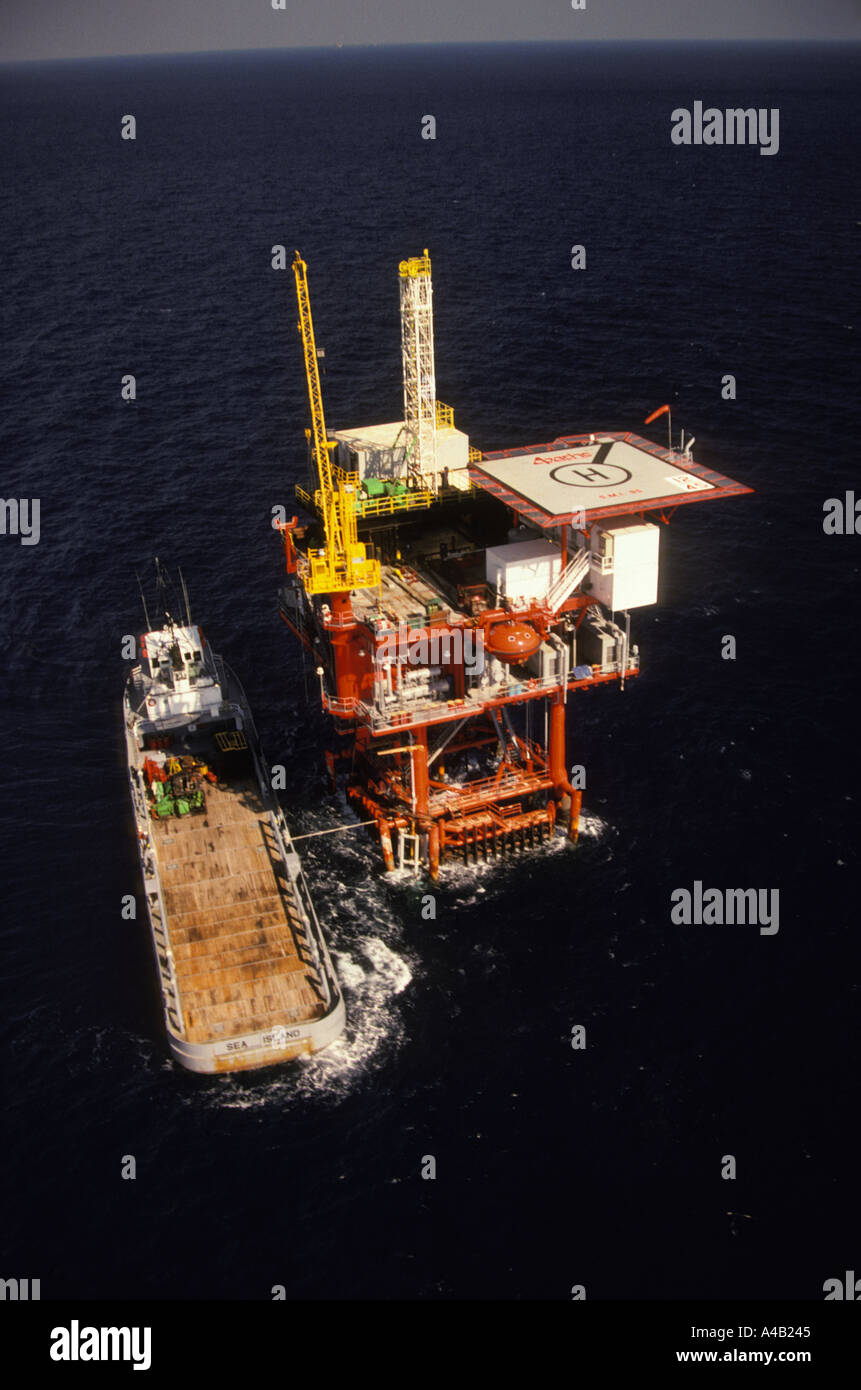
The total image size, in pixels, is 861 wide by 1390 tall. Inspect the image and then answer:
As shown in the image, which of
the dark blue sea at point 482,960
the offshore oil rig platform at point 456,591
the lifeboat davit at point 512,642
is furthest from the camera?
the offshore oil rig platform at point 456,591

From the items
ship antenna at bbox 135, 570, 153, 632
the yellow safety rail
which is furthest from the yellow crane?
ship antenna at bbox 135, 570, 153, 632

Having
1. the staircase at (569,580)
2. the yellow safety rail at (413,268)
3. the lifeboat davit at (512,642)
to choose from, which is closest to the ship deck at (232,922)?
the lifeboat davit at (512,642)

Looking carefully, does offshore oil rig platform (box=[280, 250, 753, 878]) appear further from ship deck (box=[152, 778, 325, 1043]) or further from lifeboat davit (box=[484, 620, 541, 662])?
ship deck (box=[152, 778, 325, 1043])

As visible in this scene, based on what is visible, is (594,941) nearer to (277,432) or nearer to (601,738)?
(601,738)

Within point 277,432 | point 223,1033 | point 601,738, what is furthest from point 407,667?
point 277,432

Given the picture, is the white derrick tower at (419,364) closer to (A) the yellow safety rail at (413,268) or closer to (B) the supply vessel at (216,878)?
(A) the yellow safety rail at (413,268)
